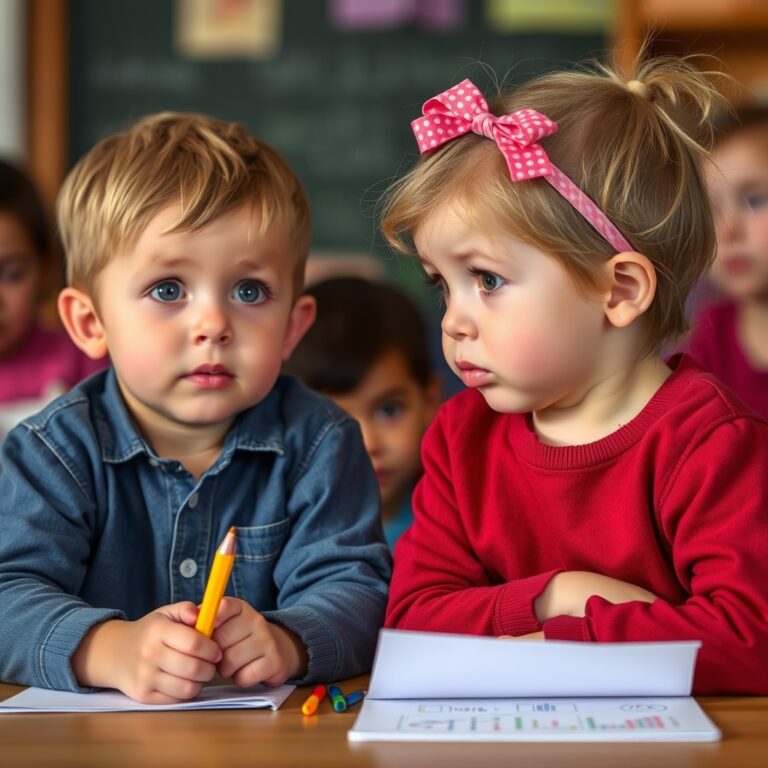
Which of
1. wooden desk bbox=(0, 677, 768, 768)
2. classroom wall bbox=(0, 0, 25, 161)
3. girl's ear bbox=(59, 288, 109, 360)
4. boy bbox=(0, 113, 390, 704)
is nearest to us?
wooden desk bbox=(0, 677, 768, 768)

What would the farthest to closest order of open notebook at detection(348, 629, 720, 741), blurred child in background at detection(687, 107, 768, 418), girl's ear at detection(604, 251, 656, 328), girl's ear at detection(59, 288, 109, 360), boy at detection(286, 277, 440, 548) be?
blurred child in background at detection(687, 107, 768, 418) → boy at detection(286, 277, 440, 548) → girl's ear at detection(59, 288, 109, 360) → girl's ear at detection(604, 251, 656, 328) → open notebook at detection(348, 629, 720, 741)

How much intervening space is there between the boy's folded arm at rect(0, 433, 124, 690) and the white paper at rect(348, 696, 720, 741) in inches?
11.8

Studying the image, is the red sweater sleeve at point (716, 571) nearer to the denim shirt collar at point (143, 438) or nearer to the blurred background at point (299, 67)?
the denim shirt collar at point (143, 438)

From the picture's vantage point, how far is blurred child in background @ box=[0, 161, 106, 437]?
9.15 feet

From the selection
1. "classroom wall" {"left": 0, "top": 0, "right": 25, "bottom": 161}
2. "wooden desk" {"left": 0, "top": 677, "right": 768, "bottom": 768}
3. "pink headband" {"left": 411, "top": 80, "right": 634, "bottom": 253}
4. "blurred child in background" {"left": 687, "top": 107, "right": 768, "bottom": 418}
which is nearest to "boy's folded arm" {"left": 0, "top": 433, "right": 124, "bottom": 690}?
"wooden desk" {"left": 0, "top": 677, "right": 768, "bottom": 768}

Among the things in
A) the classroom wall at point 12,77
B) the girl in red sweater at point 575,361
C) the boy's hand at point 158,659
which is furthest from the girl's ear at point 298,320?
the classroom wall at point 12,77

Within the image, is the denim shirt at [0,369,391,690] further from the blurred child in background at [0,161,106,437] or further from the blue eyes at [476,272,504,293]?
the blurred child in background at [0,161,106,437]

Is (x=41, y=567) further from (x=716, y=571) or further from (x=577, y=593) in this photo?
(x=716, y=571)

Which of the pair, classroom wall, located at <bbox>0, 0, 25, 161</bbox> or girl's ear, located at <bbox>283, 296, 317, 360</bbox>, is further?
classroom wall, located at <bbox>0, 0, 25, 161</bbox>

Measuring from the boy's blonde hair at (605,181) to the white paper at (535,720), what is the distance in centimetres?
41

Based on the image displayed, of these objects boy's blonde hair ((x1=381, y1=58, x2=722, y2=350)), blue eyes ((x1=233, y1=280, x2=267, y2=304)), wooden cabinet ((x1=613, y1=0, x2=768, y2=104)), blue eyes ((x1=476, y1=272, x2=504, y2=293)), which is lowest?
blue eyes ((x1=233, y1=280, x2=267, y2=304))

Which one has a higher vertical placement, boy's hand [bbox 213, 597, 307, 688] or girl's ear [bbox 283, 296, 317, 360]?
girl's ear [bbox 283, 296, 317, 360]

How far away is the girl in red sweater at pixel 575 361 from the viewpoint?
3.70 feet

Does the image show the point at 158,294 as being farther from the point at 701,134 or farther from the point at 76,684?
the point at 701,134
